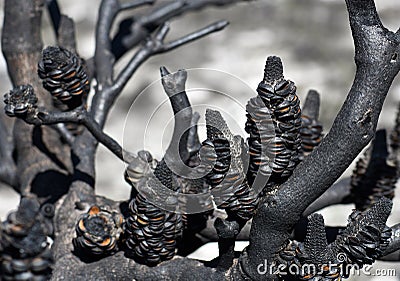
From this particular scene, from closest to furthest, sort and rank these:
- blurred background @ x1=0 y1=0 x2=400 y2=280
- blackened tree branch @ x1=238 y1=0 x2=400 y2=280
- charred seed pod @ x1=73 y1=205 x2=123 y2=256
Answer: blackened tree branch @ x1=238 y1=0 x2=400 y2=280 → charred seed pod @ x1=73 y1=205 x2=123 y2=256 → blurred background @ x1=0 y1=0 x2=400 y2=280

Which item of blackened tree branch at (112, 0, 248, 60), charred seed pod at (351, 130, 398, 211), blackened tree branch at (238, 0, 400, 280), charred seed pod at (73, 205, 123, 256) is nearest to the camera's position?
blackened tree branch at (238, 0, 400, 280)

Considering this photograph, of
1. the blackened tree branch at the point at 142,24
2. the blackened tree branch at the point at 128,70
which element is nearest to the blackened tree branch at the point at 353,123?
the blackened tree branch at the point at 128,70

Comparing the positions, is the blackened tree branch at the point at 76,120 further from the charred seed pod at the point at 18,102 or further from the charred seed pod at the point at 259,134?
the charred seed pod at the point at 259,134

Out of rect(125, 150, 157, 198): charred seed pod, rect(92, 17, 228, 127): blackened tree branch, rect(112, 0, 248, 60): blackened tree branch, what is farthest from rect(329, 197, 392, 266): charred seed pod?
→ rect(112, 0, 248, 60): blackened tree branch

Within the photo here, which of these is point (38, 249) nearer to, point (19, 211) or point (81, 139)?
point (19, 211)

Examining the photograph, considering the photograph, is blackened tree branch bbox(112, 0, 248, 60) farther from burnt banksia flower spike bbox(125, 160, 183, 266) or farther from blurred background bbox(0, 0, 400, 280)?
blurred background bbox(0, 0, 400, 280)
